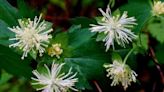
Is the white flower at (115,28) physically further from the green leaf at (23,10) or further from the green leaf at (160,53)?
the green leaf at (160,53)

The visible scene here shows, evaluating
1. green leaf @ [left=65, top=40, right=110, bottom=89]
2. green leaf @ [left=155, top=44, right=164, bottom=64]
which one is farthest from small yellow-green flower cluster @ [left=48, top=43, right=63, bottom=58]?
green leaf @ [left=155, top=44, right=164, bottom=64]

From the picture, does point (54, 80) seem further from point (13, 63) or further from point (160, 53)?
point (160, 53)

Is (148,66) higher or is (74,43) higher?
(74,43)

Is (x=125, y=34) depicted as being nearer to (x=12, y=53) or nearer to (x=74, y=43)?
(x=74, y=43)

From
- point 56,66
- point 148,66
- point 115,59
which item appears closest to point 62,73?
point 56,66

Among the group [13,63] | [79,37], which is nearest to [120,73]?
[79,37]

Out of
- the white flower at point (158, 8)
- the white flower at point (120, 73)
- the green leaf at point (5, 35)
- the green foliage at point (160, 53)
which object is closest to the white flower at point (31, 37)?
the green leaf at point (5, 35)
